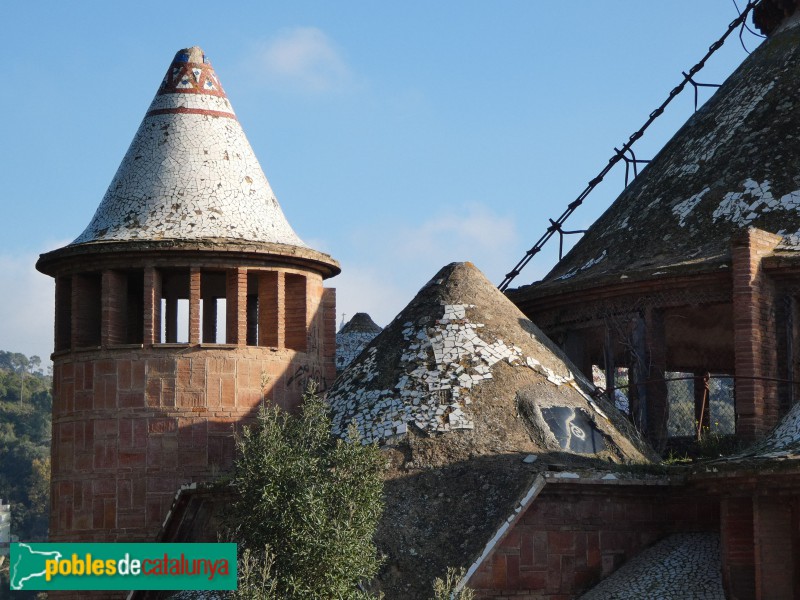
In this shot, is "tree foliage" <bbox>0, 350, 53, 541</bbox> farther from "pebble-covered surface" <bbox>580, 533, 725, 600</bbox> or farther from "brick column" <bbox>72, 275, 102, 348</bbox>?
"pebble-covered surface" <bbox>580, 533, 725, 600</bbox>

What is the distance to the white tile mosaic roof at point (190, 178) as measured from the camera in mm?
20578

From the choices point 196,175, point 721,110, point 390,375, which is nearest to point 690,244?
point 721,110

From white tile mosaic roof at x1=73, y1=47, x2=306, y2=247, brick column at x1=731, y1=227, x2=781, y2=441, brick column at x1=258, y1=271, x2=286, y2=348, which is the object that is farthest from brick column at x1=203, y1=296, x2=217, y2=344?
brick column at x1=731, y1=227, x2=781, y2=441

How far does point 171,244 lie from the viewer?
20.0 metres

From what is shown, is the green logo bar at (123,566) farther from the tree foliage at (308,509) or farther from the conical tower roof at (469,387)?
the conical tower roof at (469,387)

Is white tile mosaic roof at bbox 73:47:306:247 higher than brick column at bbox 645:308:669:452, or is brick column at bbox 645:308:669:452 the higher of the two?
white tile mosaic roof at bbox 73:47:306:247

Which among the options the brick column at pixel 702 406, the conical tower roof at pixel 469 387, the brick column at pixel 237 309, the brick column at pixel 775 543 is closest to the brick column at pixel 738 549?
the brick column at pixel 775 543

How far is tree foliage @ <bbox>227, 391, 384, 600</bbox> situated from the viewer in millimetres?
14383

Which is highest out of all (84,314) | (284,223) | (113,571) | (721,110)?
(721,110)

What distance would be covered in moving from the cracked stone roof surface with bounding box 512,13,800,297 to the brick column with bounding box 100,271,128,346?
20.7 ft

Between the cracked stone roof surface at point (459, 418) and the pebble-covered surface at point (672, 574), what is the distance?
121cm

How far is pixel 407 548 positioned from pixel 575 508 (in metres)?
2.13

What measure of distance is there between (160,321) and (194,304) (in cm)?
64

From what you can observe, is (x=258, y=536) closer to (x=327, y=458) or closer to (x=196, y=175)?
(x=327, y=458)
